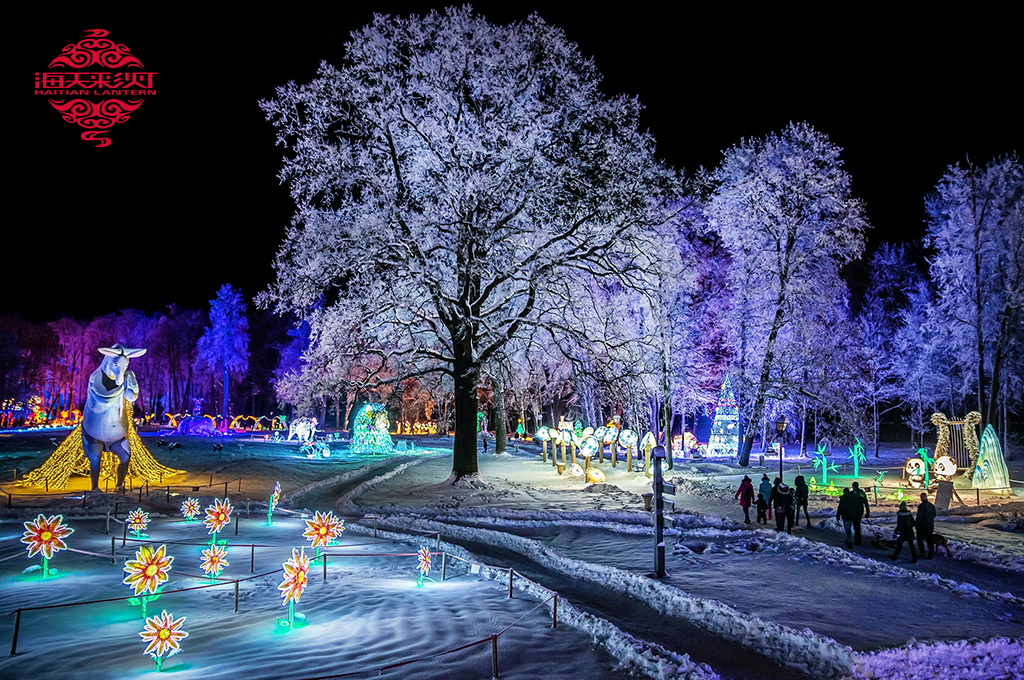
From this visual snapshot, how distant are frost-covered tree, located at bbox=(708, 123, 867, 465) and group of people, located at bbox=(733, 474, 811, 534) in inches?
665

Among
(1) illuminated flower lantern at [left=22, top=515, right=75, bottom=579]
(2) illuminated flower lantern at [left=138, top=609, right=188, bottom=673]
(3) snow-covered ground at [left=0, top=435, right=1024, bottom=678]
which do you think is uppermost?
(1) illuminated flower lantern at [left=22, top=515, right=75, bottom=579]

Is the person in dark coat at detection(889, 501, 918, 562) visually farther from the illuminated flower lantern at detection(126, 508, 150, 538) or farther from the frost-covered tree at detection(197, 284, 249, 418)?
the frost-covered tree at detection(197, 284, 249, 418)

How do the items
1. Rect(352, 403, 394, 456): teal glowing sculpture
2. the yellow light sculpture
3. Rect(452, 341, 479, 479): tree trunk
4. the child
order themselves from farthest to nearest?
Rect(352, 403, 394, 456): teal glowing sculpture, Rect(452, 341, 479, 479): tree trunk, the yellow light sculpture, the child

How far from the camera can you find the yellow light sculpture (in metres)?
22.9

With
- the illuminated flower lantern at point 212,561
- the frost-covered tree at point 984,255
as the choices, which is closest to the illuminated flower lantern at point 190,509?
the illuminated flower lantern at point 212,561

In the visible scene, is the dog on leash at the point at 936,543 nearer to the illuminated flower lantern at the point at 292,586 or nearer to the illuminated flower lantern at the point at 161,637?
the illuminated flower lantern at the point at 292,586

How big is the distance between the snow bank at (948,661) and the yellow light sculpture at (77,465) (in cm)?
2276

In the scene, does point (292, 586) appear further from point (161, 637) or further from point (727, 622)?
point (727, 622)

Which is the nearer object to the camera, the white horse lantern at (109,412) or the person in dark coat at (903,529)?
the person in dark coat at (903,529)

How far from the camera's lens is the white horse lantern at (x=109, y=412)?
71.4 ft

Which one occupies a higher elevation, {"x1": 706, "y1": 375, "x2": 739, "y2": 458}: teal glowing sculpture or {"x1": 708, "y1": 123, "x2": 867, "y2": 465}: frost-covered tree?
{"x1": 708, "y1": 123, "x2": 867, "y2": 465}: frost-covered tree

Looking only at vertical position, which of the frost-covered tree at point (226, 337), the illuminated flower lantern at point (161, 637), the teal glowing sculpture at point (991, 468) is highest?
the frost-covered tree at point (226, 337)

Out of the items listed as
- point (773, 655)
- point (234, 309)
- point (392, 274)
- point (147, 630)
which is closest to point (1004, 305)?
point (392, 274)

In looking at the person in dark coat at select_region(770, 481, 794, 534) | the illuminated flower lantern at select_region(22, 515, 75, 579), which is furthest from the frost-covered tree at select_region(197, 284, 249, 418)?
the person in dark coat at select_region(770, 481, 794, 534)
